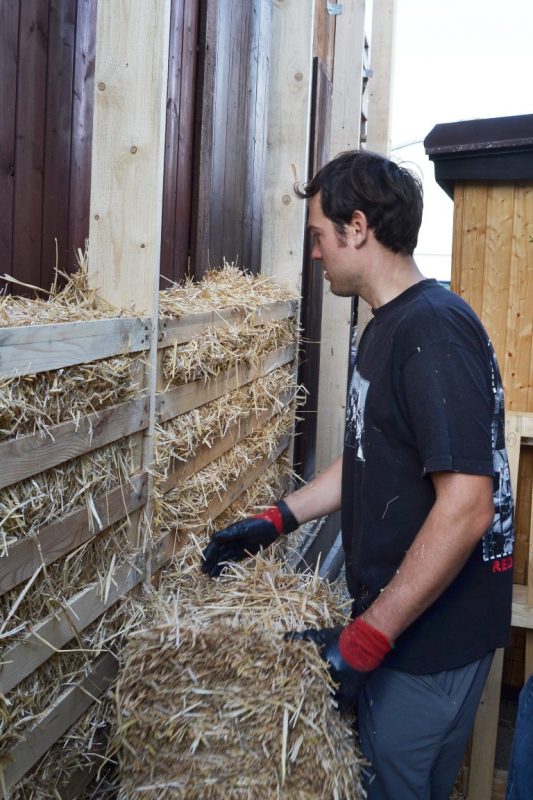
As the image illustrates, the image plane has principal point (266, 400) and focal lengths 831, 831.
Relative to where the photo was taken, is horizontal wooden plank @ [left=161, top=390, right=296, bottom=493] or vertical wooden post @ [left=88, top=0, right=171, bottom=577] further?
horizontal wooden plank @ [left=161, top=390, right=296, bottom=493]

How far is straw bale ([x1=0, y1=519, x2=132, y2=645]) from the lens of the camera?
6.56 ft

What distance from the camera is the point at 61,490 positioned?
2.18 meters

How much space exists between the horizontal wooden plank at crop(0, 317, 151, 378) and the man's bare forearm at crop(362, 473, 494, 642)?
0.99m

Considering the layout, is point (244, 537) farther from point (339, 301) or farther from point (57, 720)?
point (339, 301)

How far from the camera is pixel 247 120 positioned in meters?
5.71

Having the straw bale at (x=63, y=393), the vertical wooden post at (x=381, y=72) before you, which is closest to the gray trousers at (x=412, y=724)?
the straw bale at (x=63, y=393)

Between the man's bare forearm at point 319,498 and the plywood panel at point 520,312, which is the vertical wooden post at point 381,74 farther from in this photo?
the man's bare forearm at point 319,498

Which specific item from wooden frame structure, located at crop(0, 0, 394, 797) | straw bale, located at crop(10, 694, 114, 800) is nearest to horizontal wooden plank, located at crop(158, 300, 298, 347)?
wooden frame structure, located at crop(0, 0, 394, 797)

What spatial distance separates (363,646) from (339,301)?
3790 millimetres

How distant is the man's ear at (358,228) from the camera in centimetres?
252

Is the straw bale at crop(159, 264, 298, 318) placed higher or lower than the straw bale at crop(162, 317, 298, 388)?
higher

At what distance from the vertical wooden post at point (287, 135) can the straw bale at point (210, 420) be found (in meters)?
0.91

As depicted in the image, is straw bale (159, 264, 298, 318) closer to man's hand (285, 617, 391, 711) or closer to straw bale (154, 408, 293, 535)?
straw bale (154, 408, 293, 535)

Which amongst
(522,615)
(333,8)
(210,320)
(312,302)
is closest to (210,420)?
(210,320)
